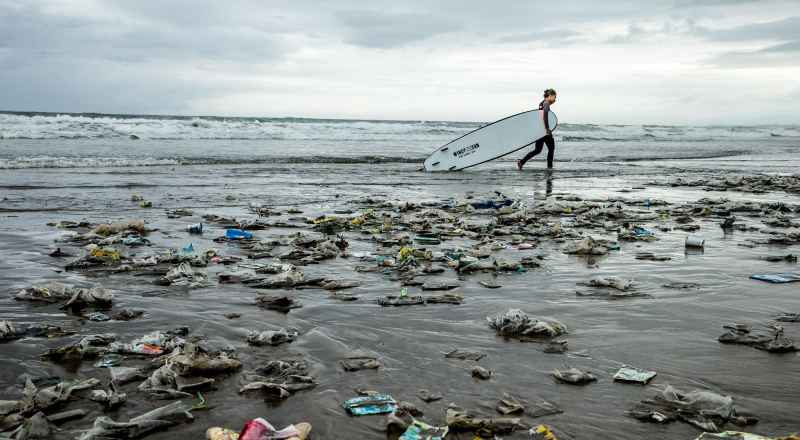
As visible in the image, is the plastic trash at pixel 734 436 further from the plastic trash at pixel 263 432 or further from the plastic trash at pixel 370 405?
the plastic trash at pixel 263 432

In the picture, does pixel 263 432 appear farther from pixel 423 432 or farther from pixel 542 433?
pixel 542 433

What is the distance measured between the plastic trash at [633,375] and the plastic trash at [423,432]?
1.16 m

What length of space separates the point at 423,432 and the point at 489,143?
17085 millimetres

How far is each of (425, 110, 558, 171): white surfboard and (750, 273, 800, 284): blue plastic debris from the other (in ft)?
43.7

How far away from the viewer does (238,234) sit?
799cm

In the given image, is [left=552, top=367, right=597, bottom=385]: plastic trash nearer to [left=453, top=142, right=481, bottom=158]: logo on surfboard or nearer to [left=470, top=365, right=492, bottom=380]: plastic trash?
[left=470, top=365, right=492, bottom=380]: plastic trash

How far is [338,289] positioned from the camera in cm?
552

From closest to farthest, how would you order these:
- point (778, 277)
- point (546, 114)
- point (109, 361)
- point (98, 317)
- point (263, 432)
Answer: point (263, 432), point (109, 361), point (98, 317), point (778, 277), point (546, 114)

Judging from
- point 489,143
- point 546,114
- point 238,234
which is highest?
point 546,114

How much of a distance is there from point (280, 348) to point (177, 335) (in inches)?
30.4

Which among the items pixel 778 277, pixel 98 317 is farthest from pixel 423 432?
pixel 778 277

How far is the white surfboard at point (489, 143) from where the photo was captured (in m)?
19.0

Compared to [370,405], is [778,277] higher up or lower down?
higher up

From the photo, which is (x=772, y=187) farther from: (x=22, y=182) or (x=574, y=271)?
(x=22, y=182)
